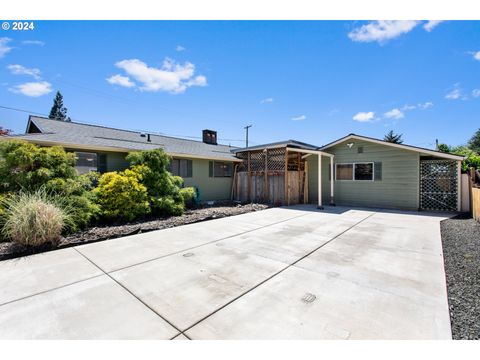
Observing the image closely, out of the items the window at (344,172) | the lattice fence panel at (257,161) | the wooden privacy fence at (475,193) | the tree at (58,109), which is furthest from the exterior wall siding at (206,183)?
the tree at (58,109)

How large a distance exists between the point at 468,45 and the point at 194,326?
→ 8.67 m

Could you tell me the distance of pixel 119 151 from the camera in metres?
8.08

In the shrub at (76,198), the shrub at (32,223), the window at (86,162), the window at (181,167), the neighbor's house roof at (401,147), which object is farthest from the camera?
the window at (181,167)

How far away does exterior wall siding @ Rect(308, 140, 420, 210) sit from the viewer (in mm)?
8938

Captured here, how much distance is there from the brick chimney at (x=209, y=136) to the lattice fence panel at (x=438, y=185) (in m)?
11.7

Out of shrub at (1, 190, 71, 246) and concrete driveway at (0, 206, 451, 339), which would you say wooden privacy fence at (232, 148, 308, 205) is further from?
shrub at (1, 190, 71, 246)

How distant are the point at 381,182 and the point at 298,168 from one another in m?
3.72

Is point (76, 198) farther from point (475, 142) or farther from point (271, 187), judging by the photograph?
point (475, 142)

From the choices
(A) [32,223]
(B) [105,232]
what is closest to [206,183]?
(B) [105,232]

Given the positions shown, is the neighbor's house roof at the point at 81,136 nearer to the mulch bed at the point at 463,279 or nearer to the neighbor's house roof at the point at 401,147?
the neighbor's house roof at the point at 401,147

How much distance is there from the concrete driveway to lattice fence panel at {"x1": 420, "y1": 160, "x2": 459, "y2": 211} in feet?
17.8

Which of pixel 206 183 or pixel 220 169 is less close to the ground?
pixel 220 169

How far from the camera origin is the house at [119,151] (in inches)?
284

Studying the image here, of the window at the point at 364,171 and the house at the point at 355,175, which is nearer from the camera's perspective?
the house at the point at 355,175
